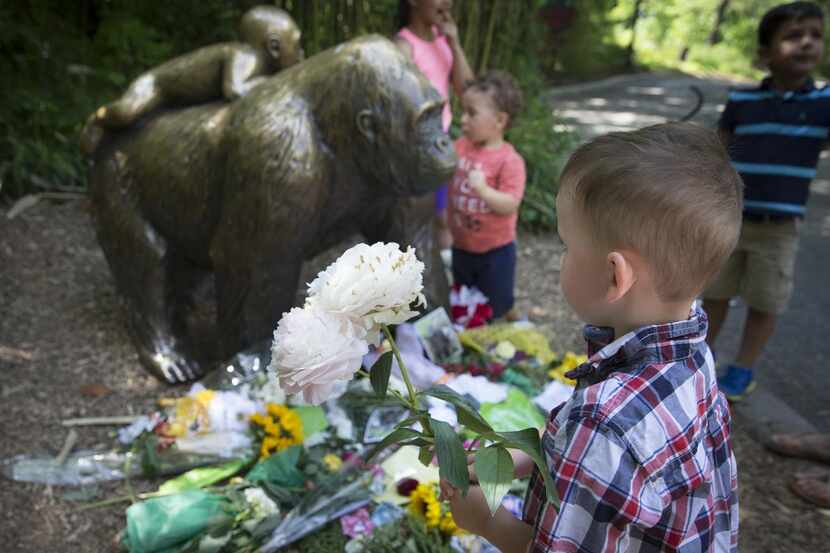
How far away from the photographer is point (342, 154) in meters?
2.42

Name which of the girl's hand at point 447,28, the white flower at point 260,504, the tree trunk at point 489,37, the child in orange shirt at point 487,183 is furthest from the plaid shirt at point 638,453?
the tree trunk at point 489,37

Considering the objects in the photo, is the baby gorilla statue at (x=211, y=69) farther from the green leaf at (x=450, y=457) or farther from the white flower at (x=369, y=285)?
the green leaf at (x=450, y=457)

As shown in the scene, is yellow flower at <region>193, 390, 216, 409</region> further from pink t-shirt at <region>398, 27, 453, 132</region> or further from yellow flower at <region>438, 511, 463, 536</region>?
pink t-shirt at <region>398, 27, 453, 132</region>

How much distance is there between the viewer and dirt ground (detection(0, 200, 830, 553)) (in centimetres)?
220

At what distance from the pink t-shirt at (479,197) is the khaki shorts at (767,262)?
3.04ft

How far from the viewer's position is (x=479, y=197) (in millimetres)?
3209

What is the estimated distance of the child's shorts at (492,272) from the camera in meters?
3.41

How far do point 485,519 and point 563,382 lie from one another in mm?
1765

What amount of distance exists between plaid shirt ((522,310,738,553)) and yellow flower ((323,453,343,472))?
124cm

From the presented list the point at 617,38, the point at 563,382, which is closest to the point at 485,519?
the point at 563,382

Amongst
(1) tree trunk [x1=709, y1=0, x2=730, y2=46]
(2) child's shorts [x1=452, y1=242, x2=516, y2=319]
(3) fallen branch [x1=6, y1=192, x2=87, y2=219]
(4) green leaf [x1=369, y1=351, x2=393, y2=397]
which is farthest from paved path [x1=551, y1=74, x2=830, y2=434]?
(1) tree trunk [x1=709, y1=0, x2=730, y2=46]

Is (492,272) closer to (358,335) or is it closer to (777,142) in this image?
(777,142)

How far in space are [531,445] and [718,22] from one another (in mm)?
20213

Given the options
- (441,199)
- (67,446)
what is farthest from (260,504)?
(441,199)
